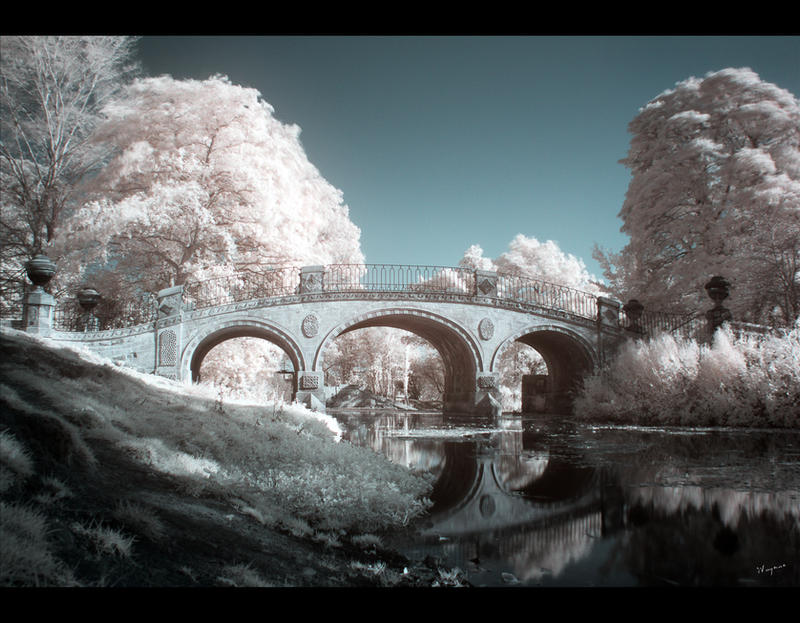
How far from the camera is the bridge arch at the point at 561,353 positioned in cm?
1355

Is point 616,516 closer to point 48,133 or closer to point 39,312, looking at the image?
point 39,312

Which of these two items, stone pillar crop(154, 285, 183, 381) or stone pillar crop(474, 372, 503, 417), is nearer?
stone pillar crop(154, 285, 183, 381)

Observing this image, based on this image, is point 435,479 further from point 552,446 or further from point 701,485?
point 552,446

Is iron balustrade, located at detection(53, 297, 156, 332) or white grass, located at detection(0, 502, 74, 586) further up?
iron balustrade, located at detection(53, 297, 156, 332)

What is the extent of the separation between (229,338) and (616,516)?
9.61 meters

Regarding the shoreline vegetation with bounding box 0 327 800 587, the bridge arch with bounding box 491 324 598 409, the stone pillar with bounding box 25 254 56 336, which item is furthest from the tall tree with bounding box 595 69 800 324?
the stone pillar with bounding box 25 254 56 336

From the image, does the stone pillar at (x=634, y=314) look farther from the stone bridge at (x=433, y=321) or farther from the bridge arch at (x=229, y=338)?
the bridge arch at (x=229, y=338)

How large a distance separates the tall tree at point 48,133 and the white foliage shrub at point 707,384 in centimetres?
1012

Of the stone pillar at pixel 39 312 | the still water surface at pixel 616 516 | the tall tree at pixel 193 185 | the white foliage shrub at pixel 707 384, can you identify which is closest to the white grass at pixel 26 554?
the still water surface at pixel 616 516

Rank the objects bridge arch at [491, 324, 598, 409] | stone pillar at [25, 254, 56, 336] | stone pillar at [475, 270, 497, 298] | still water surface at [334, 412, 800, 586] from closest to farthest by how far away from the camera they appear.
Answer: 1. still water surface at [334, 412, 800, 586]
2. stone pillar at [25, 254, 56, 336]
3. stone pillar at [475, 270, 497, 298]
4. bridge arch at [491, 324, 598, 409]

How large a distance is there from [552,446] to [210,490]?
18.7ft

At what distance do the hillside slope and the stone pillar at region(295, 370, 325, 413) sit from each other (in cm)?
745

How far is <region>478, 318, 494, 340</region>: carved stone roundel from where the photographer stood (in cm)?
1316

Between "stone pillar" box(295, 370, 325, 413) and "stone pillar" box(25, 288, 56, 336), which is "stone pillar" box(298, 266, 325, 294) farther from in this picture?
"stone pillar" box(25, 288, 56, 336)
